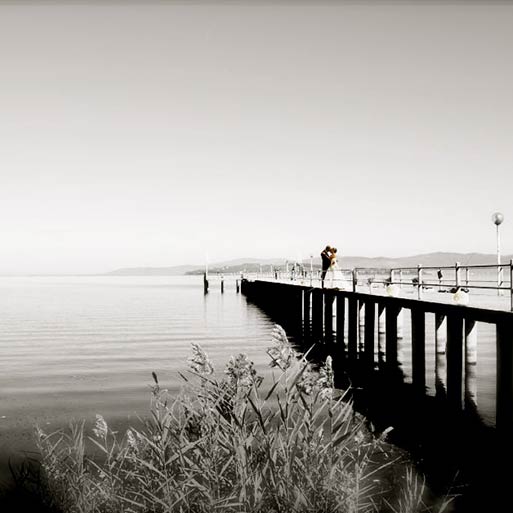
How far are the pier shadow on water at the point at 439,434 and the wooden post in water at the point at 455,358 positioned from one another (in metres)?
0.16

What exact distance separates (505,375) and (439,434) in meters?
2.46

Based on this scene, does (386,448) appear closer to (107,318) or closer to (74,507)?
(74,507)

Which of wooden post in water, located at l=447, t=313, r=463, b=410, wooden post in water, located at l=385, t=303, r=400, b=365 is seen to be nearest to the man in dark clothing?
wooden post in water, located at l=385, t=303, r=400, b=365

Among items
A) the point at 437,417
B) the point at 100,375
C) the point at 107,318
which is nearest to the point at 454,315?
the point at 437,417

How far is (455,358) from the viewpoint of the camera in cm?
1553

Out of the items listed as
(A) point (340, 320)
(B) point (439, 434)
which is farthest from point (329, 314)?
(B) point (439, 434)

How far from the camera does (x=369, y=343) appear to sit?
80.0ft

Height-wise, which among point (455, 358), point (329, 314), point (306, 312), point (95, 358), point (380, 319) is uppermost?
point (455, 358)

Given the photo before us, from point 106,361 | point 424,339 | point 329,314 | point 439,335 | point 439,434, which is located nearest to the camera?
point 439,434

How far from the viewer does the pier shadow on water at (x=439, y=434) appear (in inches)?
414

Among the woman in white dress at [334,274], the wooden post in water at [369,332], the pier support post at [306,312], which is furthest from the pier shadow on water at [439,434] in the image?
the pier support post at [306,312]

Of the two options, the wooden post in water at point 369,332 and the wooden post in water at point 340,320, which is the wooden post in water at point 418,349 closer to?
the wooden post in water at point 369,332

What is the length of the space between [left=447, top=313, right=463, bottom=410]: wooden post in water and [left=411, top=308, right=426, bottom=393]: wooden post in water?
8.62 feet

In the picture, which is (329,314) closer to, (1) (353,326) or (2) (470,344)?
(1) (353,326)
